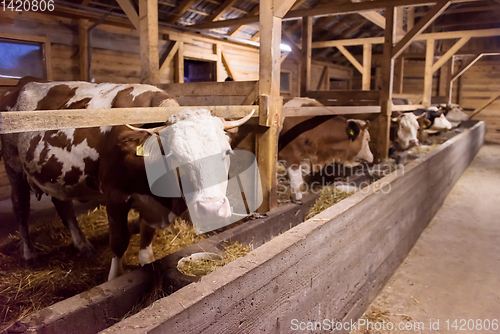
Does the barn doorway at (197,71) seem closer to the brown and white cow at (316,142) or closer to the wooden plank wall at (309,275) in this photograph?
the brown and white cow at (316,142)

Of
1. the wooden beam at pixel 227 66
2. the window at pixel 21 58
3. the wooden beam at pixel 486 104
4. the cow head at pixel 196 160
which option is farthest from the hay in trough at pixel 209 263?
the wooden beam at pixel 486 104

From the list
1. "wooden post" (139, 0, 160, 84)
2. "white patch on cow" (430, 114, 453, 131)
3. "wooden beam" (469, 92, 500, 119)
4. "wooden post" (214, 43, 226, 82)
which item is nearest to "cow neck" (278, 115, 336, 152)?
"wooden post" (139, 0, 160, 84)

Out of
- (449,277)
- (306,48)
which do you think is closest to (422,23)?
(306,48)

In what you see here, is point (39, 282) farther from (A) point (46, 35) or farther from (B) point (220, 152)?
(A) point (46, 35)

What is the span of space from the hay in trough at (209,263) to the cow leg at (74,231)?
1.48 metres

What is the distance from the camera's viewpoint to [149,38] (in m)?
3.68

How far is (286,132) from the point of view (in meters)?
4.78

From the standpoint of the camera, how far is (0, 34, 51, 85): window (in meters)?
4.62

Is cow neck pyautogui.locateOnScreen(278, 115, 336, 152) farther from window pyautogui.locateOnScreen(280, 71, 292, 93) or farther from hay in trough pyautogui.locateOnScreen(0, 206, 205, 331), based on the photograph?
window pyautogui.locateOnScreen(280, 71, 292, 93)

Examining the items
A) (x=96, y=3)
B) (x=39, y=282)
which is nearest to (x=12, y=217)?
(x=39, y=282)

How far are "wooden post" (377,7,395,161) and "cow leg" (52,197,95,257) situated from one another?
4475 millimetres

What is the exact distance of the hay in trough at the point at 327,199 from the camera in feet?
11.3


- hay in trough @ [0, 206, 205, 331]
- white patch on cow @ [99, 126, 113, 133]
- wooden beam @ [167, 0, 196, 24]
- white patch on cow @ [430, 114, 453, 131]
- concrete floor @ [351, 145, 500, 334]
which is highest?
wooden beam @ [167, 0, 196, 24]

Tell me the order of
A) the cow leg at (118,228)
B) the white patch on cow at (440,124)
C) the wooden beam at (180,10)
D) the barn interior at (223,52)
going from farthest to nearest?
→ 1. the white patch on cow at (440,124)
2. the wooden beam at (180,10)
3. the barn interior at (223,52)
4. the cow leg at (118,228)
